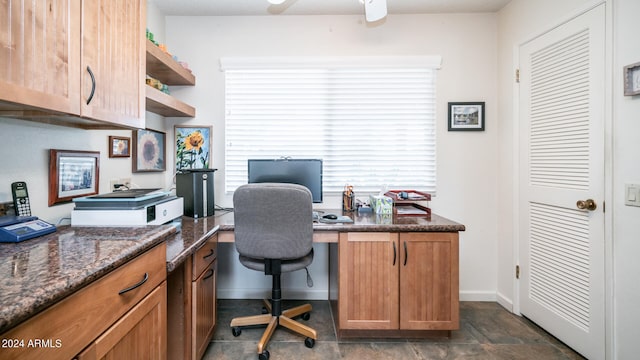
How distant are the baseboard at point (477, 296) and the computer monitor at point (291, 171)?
5.44 feet

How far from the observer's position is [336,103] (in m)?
2.40

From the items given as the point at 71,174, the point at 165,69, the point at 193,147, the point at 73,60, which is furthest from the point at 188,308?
the point at 165,69

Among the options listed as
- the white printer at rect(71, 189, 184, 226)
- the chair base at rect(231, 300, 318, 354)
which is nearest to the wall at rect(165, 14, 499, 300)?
the chair base at rect(231, 300, 318, 354)

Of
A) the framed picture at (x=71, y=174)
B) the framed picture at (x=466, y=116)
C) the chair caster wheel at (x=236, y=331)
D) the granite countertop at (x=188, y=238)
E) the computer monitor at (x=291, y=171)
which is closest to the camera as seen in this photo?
the granite countertop at (x=188, y=238)

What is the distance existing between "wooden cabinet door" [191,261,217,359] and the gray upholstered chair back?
27 cm

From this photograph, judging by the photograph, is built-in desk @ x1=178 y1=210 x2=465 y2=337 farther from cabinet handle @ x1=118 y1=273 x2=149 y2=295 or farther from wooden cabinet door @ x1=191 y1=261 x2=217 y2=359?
cabinet handle @ x1=118 y1=273 x2=149 y2=295

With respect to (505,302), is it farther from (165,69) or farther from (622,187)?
(165,69)

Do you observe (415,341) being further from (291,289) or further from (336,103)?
(336,103)

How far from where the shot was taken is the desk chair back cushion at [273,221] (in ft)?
5.16

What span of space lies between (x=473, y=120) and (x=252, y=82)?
6.80 feet

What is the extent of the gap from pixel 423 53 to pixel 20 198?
289 centimetres

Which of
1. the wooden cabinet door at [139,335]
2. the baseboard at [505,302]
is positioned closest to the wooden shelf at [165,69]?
the wooden cabinet door at [139,335]

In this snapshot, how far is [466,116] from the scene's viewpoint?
2.39 metres

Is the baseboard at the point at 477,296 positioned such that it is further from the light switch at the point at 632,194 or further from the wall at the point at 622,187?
the light switch at the point at 632,194
